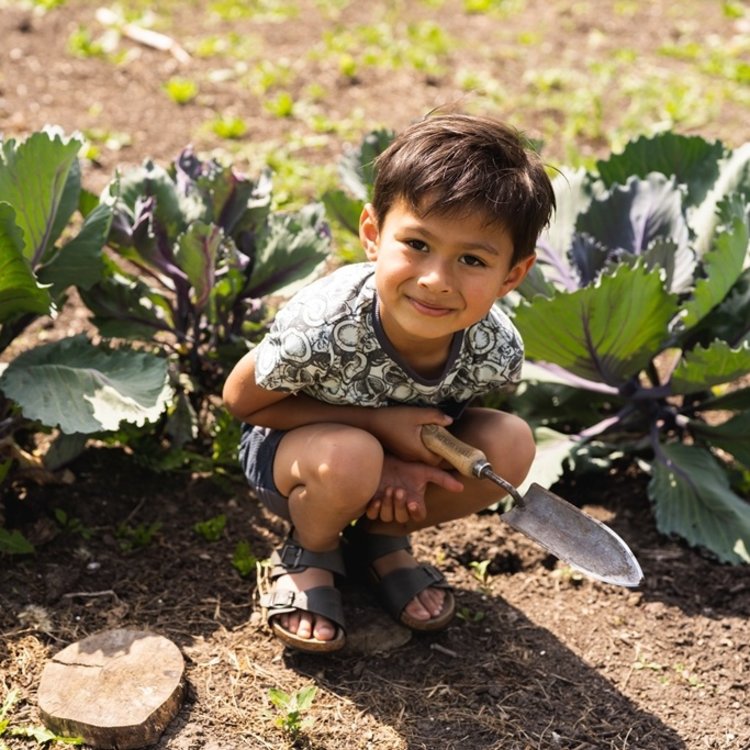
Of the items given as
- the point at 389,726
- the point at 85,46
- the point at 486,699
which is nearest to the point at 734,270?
the point at 486,699

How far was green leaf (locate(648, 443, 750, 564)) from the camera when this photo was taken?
125 inches

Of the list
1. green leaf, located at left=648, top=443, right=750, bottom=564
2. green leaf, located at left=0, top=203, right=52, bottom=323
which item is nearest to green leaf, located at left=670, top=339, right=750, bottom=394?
green leaf, located at left=648, top=443, right=750, bottom=564

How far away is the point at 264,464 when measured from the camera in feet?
9.27

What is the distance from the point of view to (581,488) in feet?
11.7

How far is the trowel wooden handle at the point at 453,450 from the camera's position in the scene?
2.55 metres

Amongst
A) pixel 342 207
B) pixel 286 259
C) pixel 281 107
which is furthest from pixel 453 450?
pixel 281 107

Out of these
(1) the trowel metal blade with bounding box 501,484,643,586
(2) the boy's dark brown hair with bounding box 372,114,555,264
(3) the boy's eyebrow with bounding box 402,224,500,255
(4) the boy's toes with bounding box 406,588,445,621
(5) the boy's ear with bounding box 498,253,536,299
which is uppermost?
(2) the boy's dark brown hair with bounding box 372,114,555,264

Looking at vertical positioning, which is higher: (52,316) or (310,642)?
(52,316)

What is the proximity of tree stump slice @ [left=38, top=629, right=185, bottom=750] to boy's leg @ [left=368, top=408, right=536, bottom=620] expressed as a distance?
1.98 feet

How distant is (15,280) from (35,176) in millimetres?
312

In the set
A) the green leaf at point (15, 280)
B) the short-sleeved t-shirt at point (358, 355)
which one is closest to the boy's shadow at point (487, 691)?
the short-sleeved t-shirt at point (358, 355)

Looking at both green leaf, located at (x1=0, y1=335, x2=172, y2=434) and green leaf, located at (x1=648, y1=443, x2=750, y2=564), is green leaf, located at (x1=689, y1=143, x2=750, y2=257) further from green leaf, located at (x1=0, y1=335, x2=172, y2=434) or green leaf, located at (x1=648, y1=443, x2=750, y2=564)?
green leaf, located at (x1=0, y1=335, x2=172, y2=434)

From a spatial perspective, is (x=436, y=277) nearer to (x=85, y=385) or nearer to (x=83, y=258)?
(x=85, y=385)

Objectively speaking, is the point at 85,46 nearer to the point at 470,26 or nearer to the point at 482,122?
the point at 470,26
